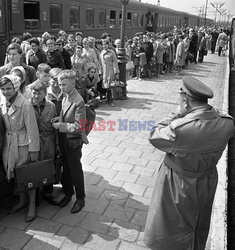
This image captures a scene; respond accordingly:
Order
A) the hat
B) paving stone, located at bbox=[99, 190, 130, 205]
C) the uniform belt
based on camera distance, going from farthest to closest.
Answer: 1. paving stone, located at bbox=[99, 190, 130, 205]
2. the uniform belt
3. the hat

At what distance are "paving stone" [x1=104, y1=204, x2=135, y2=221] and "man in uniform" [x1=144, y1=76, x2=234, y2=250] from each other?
101cm

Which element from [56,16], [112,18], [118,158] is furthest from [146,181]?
[112,18]

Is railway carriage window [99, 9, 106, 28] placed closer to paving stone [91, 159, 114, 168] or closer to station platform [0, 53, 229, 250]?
station platform [0, 53, 229, 250]

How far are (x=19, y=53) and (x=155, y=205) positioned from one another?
3.74 meters

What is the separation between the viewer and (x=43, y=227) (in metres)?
3.64

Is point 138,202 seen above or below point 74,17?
below

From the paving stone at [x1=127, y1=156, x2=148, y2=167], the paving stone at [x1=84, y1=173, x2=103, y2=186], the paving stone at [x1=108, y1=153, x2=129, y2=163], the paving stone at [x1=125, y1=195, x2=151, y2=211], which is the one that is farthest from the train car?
the paving stone at [x1=125, y1=195, x2=151, y2=211]

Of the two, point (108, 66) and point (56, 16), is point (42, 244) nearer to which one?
point (108, 66)

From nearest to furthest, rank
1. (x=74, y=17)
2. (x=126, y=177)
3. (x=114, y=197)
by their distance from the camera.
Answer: (x=114, y=197)
(x=126, y=177)
(x=74, y=17)

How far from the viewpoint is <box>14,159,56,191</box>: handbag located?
3.51 metres

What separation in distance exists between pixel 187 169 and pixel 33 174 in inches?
69.9

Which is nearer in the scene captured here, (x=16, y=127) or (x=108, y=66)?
(x=16, y=127)

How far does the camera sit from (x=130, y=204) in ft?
13.6

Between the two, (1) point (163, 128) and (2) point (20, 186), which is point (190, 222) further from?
(2) point (20, 186)
